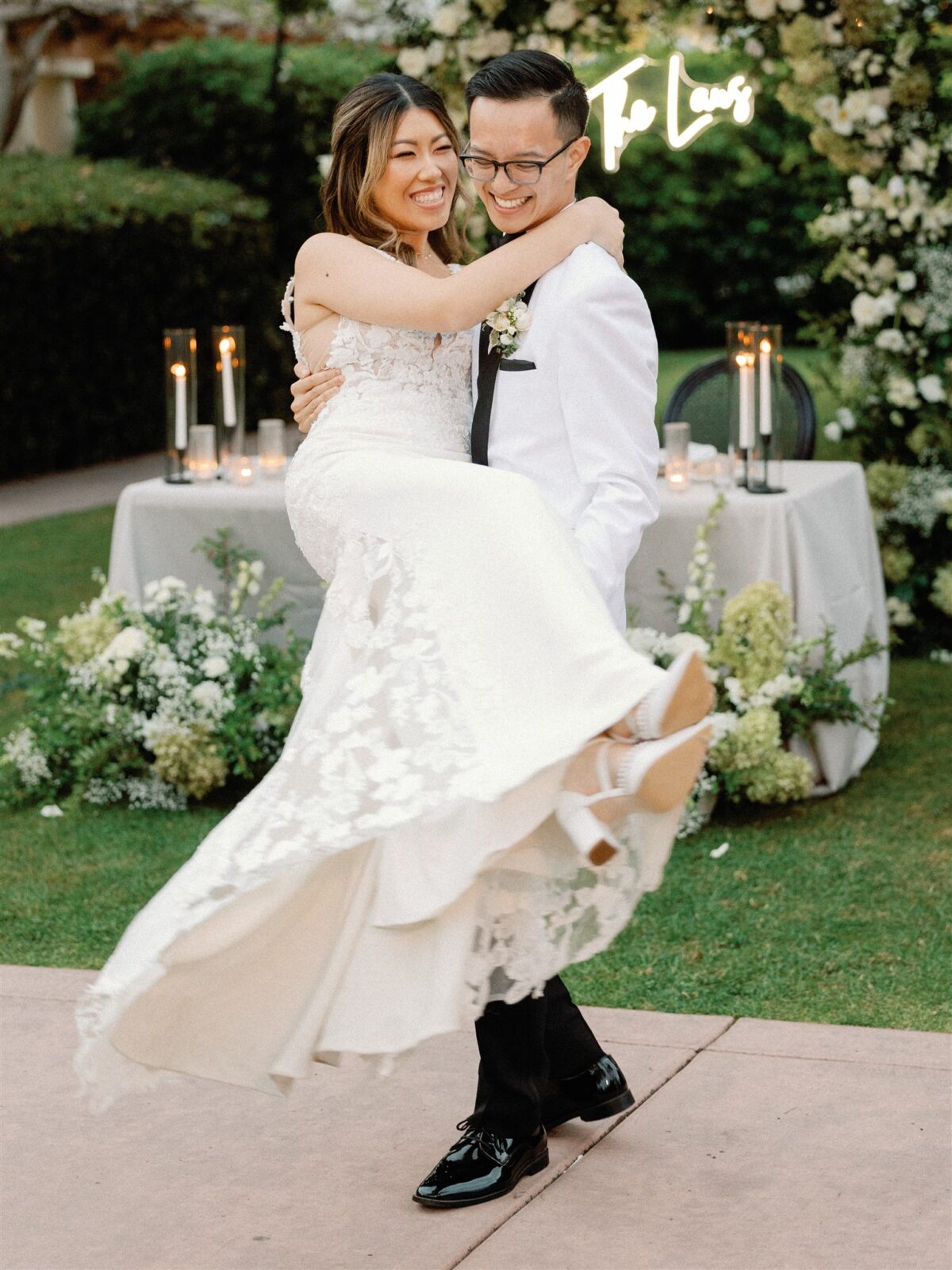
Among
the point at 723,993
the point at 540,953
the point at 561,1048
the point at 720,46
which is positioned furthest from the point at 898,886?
the point at 720,46

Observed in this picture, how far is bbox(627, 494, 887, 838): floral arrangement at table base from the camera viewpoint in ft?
17.1

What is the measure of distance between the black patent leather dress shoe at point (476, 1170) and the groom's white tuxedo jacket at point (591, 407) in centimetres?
98

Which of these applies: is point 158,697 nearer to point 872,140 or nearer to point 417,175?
point 417,175

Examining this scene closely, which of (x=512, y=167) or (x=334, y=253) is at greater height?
(x=512, y=167)

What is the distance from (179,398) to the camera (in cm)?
605

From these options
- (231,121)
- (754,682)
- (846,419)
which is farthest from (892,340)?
(231,121)

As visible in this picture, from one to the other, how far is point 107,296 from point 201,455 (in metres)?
7.43

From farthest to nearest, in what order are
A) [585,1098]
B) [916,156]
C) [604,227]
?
[916,156]
[585,1098]
[604,227]

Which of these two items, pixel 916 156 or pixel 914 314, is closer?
pixel 916 156

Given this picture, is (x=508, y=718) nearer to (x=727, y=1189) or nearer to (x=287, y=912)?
(x=287, y=912)

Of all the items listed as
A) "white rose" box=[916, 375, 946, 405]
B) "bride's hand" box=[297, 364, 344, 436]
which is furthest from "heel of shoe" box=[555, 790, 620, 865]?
"white rose" box=[916, 375, 946, 405]

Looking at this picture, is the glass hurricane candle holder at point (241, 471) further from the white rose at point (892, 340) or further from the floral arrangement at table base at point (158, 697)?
the white rose at point (892, 340)

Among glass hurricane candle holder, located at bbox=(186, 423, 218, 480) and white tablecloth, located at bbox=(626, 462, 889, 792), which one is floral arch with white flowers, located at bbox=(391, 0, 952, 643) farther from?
glass hurricane candle holder, located at bbox=(186, 423, 218, 480)

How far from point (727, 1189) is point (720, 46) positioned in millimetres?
Answer: 5441
